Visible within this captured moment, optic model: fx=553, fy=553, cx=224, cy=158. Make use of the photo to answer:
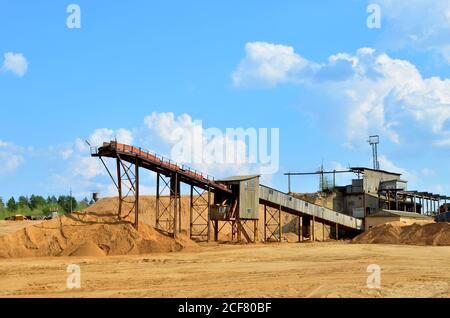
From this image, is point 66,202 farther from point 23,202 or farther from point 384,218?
point 384,218

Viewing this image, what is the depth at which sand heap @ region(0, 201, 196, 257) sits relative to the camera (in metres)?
40.2

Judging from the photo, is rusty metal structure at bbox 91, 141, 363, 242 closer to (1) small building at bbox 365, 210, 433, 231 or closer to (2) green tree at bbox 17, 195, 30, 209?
(1) small building at bbox 365, 210, 433, 231

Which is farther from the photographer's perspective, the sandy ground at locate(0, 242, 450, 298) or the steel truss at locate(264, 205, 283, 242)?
the steel truss at locate(264, 205, 283, 242)

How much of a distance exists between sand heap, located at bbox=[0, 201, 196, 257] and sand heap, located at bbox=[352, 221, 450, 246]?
21348 millimetres

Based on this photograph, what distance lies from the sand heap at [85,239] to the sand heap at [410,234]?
21348mm

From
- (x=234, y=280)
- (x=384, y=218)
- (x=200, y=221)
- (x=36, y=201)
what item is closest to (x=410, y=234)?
(x=384, y=218)

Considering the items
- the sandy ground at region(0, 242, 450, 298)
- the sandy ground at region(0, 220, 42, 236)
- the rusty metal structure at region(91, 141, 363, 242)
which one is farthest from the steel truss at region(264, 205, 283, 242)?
the sandy ground at region(0, 220, 42, 236)

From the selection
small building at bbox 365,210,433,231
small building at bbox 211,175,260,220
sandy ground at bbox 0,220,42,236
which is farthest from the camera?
sandy ground at bbox 0,220,42,236

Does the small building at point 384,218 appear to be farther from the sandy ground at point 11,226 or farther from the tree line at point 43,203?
the tree line at point 43,203

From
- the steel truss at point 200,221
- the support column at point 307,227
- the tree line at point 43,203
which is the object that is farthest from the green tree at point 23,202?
the support column at point 307,227
